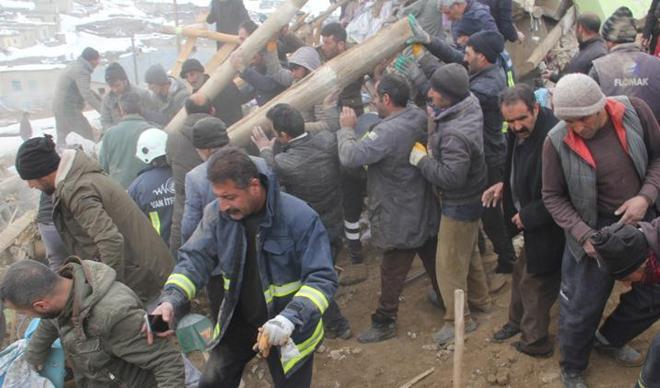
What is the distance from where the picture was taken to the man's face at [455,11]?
566 centimetres

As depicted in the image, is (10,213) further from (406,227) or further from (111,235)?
(406,227)

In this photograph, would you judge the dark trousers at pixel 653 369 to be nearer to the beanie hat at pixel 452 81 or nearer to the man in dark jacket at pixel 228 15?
the beanie hat at pixel 452 81

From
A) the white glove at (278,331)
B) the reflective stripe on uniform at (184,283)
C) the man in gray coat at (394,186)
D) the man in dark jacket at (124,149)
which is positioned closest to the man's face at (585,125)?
the man in gray coat at (394,186)

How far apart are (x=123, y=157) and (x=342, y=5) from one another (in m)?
5.80

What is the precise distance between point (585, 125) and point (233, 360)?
265 centimetres

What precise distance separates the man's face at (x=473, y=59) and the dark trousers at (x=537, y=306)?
1.79 m

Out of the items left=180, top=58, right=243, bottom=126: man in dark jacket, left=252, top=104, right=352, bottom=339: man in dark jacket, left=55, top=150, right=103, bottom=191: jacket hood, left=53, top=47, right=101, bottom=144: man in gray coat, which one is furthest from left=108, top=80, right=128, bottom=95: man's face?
left=55, top=150, right=103, bottom=191: jacket hood

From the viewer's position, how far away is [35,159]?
407cm

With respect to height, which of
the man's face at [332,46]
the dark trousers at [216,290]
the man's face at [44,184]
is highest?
the man's face at [332,46]

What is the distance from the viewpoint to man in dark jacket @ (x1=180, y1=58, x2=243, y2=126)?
7.05 m

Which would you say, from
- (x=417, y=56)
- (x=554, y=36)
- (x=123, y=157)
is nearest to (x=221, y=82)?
(x=123, y=157)

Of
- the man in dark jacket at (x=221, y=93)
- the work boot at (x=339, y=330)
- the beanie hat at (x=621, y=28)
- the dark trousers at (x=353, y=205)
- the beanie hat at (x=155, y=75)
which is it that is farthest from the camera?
the beanie hat at (x=155, y=75)

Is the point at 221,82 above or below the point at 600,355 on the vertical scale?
above

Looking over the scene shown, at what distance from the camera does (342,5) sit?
10.1m
